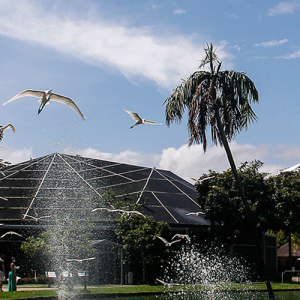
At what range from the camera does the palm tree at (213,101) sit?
14.0 metres

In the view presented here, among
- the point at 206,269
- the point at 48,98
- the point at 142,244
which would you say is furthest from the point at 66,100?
the point at 206,269

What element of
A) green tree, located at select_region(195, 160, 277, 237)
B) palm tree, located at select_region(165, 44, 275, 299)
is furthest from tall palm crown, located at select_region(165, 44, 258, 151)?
green tree, located at select_region(195, 160, 277, 237)

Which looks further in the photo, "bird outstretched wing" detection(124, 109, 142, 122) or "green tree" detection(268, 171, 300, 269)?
"green tree" detection(268, 171, 300, 269)

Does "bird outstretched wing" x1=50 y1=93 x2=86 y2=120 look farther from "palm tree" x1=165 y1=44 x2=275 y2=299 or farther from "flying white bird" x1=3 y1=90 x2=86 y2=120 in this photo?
"palm tree" x1=165 y1=44 x2=275 y2=299

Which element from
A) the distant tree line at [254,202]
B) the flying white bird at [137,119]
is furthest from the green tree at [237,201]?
the flying white bird at [137,119]

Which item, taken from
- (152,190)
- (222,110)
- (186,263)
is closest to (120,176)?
(152,190)

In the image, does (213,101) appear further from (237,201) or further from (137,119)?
(237,201)

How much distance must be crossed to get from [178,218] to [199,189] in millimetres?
2156

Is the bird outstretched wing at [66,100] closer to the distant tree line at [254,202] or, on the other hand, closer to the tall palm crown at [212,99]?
the tall palm crown at [212,99]

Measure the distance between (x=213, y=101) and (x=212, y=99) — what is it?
0.27ft

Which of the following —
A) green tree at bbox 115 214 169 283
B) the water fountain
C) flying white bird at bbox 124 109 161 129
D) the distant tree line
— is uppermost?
flying white bird at bbox 124 109 161 129

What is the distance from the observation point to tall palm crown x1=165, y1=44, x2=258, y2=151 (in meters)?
14.0

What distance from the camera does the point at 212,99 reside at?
45.7 ft

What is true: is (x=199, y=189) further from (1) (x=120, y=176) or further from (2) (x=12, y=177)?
(2) (x=12, y=177)
